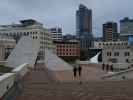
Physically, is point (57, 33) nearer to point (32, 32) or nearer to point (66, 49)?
point (66, 49)

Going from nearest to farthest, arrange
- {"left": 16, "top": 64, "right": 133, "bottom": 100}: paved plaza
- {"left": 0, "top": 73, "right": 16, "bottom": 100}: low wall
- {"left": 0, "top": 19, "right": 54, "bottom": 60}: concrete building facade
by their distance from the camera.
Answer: {"left": 0, "top": 73, "right": 16, "bottom": 100}: low wall
{"left": 16, "top": 64, "right": 133, "bottom": 100}: paved plaza
{"left": 0, "top": 19, "right": 54, "bottom": 60}: concrete building facade

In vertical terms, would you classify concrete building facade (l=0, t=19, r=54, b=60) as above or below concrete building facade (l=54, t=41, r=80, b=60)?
above

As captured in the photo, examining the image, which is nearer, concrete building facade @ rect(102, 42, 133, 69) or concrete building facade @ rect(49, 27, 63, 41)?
concrete building facade @ rect(102, 42, 133, 69)

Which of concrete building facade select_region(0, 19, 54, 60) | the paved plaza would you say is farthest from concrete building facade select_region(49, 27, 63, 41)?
the paved plaza

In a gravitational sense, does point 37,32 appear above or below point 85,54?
above

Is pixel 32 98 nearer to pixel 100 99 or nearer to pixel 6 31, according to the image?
pixel 100 99

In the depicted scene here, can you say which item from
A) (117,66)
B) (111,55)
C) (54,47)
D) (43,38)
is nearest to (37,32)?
(43,38)

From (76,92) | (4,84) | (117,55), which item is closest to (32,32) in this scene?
(117,55)

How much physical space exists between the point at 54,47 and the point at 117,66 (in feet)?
299

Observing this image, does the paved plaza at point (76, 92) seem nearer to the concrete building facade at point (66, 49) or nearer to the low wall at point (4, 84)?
the low wall at point (4, 84)

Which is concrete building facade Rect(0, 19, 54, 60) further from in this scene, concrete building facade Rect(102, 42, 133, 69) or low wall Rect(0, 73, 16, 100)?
low wall Rect(0, 73, 16, 100)

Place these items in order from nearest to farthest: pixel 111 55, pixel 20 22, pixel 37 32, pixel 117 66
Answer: pixel 117 66
pixel 111 55
pixel 37 32
pixel 20 22

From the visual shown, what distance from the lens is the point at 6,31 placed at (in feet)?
493

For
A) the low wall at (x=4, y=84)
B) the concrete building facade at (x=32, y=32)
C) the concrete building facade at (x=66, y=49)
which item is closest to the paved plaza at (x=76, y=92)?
the low wall at (x=4, y=84)
